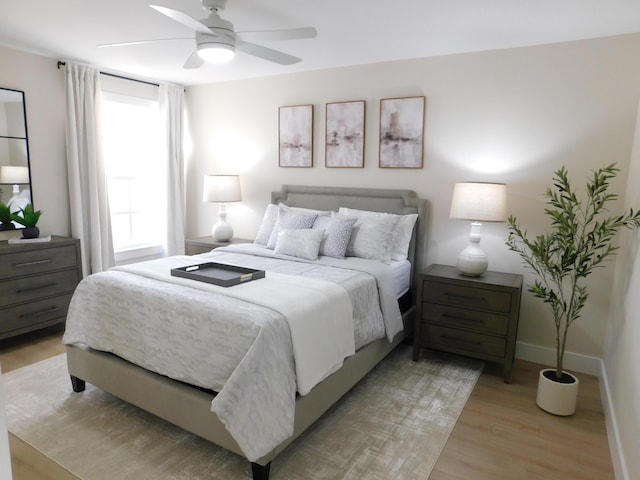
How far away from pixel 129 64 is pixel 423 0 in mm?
3010

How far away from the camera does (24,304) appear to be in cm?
348

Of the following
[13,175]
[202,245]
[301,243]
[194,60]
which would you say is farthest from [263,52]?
[13,175]

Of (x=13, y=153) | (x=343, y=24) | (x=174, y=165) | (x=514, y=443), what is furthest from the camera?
(x=174, y=165)

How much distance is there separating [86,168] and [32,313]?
151 centimetres

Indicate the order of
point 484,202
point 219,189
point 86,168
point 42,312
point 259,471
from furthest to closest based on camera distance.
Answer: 1. point 219,189
2. point 86,168
3. point 42,312
4. point 484,202
5. point 259,471

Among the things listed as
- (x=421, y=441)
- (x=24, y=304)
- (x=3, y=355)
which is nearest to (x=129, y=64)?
(x=24, y=304)

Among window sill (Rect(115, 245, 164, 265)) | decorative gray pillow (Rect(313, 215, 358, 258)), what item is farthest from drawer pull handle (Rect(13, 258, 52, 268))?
decorative gray pillow (Rect(313, 215, 358, 258))

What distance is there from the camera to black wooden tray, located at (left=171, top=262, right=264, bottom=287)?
2582mm

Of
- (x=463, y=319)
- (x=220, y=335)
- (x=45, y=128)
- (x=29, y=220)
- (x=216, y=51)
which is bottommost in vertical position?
(x=463, y=319)

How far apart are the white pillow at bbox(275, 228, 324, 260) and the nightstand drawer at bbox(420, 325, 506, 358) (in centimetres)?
109

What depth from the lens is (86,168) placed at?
421 cm

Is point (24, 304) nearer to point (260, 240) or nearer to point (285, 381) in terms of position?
point (260, 240)

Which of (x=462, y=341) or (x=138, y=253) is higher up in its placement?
(x=138, y=253)

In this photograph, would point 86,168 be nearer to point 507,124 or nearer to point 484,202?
point 484,202
